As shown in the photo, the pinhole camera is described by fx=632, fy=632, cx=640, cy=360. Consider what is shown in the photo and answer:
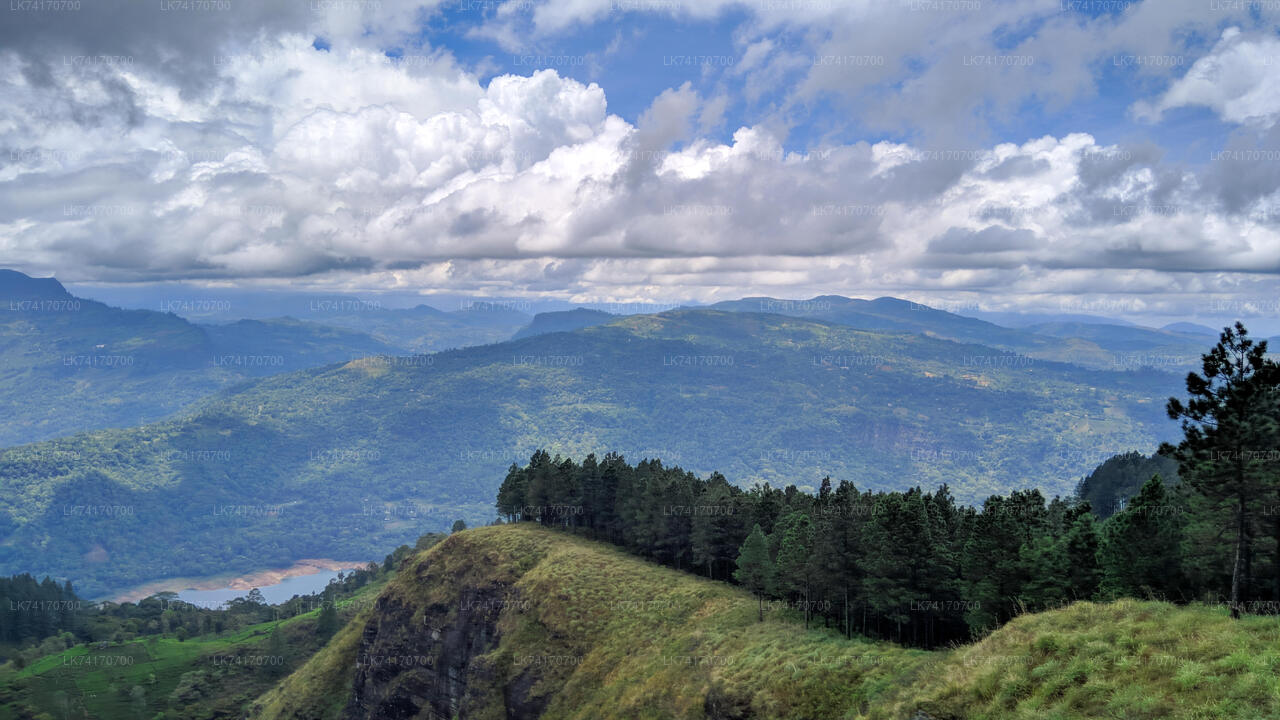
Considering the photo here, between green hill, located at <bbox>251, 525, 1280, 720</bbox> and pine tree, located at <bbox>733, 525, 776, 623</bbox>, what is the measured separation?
8.97 feet

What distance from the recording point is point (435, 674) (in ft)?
305

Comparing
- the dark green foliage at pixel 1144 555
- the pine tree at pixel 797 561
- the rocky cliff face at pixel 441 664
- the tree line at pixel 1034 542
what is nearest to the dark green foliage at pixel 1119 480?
the tree line at pixel 1034 542

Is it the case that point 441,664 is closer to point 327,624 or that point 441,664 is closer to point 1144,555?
point 1144,555

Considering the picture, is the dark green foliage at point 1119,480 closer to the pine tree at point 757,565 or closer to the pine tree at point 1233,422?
the pine tree at point 757,565

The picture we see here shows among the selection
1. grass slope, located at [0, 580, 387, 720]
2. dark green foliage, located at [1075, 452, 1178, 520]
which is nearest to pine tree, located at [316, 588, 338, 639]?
grass slope, located at [0, 580, 387, 720]

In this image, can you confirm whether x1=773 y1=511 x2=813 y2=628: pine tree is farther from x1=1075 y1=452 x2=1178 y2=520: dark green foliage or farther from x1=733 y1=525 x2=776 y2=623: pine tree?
x1=1075 y1=452 x2=1178 y2=520: dark green foliage

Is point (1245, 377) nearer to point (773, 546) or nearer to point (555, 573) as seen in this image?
point (773, 546)

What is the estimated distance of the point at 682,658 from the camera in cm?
5859

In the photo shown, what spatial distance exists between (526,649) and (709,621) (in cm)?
2769

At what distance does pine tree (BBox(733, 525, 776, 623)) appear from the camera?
6319 cm

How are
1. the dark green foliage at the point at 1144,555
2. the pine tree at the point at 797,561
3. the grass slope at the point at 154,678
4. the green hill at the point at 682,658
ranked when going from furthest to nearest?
the grass slope at the point at 154,678, the pine tree at the point at 797,561, the dark green foliage at the point at 1144,555, the green hill at the point at 682,658

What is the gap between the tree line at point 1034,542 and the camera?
3067 cm

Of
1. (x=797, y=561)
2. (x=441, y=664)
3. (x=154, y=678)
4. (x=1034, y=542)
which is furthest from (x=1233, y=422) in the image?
(x=154, y=678)

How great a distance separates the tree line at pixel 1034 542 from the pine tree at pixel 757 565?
15 cm
